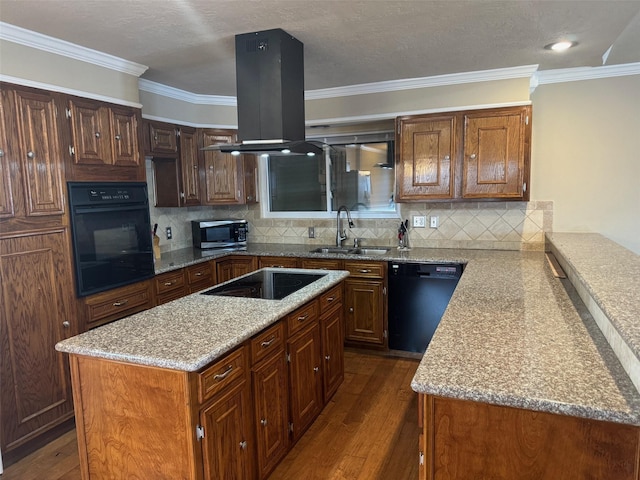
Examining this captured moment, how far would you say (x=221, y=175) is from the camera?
14.2ft

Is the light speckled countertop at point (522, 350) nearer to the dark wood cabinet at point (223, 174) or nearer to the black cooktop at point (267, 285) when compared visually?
the black cooktop at point (267, 285)

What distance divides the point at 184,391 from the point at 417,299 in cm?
246

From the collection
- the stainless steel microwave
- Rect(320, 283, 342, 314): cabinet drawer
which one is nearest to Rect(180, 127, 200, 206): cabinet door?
the stainless steel microwave

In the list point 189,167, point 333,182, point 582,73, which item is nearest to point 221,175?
point 189,167

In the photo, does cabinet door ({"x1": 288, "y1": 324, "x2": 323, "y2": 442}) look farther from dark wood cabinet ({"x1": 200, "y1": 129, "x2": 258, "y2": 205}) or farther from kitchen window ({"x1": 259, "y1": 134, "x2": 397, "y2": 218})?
dark wood cabinet ({"x1": 200, "y1": 129, "x2": 258, "y2": 205})

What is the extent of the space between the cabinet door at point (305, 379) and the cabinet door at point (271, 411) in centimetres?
9

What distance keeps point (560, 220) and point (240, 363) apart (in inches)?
125

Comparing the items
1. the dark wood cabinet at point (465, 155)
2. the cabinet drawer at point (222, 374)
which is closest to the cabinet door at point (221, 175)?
the dark wood cabinet at point (465, 155)

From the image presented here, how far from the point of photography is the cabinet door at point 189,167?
408 centimetres

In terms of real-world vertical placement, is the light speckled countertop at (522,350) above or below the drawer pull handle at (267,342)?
above

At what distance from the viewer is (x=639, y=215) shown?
3514 millimetres

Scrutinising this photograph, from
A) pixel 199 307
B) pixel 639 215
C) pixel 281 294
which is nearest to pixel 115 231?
pixel 199 307

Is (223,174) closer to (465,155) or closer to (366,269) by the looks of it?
(366,269)

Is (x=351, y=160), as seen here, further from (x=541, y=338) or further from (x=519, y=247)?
(x=541, y=338)
